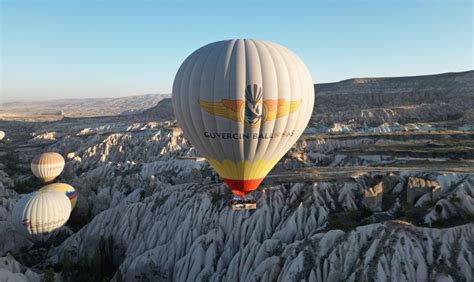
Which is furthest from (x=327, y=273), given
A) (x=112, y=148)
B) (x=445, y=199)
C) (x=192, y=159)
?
(x=112, y=148)

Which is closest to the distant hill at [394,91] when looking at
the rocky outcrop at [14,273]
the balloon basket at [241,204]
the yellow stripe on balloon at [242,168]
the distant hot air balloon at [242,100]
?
the balloon basket at [241,204]

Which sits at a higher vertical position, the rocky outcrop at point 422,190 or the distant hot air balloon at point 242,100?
the distant hot air balloon at point 242,100

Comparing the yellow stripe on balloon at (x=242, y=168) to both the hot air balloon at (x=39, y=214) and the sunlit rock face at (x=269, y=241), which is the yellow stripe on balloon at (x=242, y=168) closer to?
the sunlit rock face at (x=269, y=241)

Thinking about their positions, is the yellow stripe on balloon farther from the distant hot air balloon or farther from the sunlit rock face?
the sunlit rock face

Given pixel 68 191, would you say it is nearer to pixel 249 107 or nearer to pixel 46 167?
pixel 46 167

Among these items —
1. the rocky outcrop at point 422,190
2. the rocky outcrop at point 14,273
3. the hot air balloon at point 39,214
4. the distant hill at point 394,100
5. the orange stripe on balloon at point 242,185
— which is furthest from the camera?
the distant hill at point 394,100

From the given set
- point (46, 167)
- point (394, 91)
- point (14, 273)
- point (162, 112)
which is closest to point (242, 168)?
point (14, 273)

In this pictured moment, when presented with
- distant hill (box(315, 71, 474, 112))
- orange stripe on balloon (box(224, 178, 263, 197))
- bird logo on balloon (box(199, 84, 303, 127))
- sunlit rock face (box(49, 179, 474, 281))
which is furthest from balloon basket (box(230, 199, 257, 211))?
distant hill (box(315, 71, 474, 112))

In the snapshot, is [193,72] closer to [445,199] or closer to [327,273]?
[327,273]
